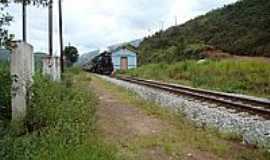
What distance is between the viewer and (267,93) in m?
18.9

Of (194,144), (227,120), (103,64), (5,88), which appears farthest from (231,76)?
(103,64)

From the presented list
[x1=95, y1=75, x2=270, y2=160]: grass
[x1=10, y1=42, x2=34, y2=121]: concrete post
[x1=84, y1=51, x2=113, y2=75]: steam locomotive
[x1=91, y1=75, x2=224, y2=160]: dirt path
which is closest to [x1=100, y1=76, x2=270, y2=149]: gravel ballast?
[x1=95, y1=75, x2=270, y2=160]: grass

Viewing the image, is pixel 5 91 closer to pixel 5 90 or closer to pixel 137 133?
pixel 5 90

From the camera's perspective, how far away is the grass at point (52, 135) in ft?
19.2

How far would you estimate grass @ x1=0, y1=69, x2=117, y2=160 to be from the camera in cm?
586

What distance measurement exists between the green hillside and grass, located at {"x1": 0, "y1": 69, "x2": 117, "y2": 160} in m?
37.6

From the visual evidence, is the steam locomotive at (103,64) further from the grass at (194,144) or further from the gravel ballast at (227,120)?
the grass at (194,144)

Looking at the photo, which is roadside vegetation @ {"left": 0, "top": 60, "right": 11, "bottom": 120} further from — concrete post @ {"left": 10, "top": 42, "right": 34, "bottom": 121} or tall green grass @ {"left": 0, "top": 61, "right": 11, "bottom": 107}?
concrete post @ {"left": 10, "top": 42, "right": 34, "bottom": 121}

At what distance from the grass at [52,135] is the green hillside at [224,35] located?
123ft

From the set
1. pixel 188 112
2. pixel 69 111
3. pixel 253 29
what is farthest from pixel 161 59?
pixel 69 111

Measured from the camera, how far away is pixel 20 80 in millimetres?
8062

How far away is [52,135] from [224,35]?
55.8 m

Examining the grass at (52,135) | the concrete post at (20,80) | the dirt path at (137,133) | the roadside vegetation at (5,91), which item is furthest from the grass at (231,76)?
the roadside vegetation at (5,91)

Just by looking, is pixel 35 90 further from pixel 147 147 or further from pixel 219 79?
pixel 219 79
